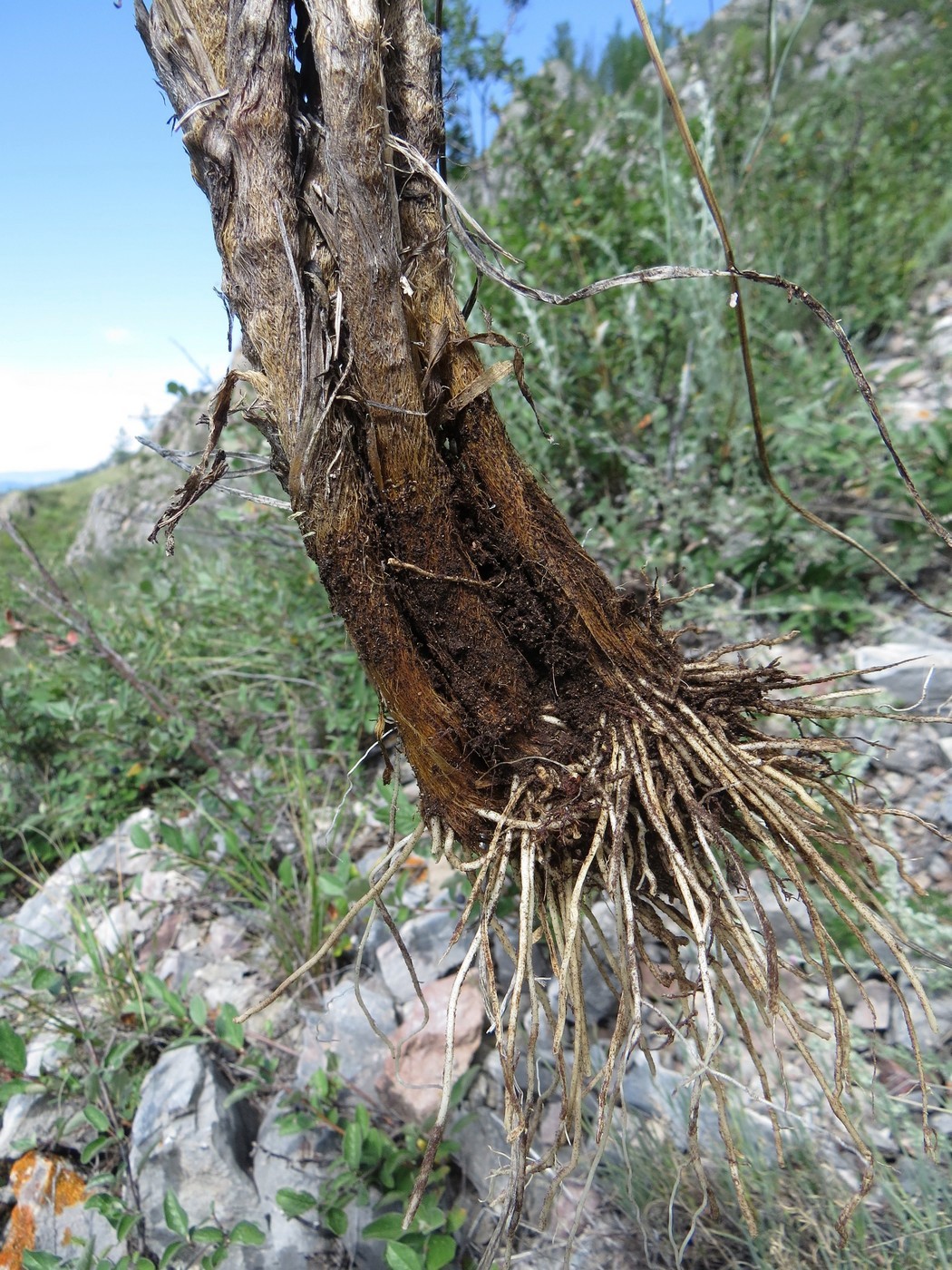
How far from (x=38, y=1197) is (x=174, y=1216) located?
63 cm

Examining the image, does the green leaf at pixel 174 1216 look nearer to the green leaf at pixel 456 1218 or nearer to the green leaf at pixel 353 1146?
the green leaf at pixel 353 1146

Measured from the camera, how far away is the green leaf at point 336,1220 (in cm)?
125

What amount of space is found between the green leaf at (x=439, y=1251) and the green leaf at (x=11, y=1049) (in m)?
0.97

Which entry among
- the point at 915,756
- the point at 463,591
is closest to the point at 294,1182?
the point at 463,591

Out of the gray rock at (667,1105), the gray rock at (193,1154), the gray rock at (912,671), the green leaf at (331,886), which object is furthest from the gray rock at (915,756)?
the gray rock at (193,1154)

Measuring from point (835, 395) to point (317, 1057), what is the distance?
3.10m

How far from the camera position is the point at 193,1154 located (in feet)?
5.08

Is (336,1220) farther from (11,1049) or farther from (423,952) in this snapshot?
(11,1049)

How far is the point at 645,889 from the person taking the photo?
1116mm

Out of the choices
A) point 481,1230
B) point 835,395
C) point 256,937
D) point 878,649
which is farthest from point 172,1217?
point 835,395

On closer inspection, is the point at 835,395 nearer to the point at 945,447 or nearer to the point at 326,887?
the point at 945,447

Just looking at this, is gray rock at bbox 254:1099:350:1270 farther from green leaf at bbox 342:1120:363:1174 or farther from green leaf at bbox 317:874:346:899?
green leaf at bbox 317:874:346:899

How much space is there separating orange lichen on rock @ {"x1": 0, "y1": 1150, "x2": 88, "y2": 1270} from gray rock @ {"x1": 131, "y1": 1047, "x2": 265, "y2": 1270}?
188 millimetres

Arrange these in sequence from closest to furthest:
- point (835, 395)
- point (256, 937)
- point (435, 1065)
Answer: point (435, 1065) < point (256, 937) < point (835, 395)
